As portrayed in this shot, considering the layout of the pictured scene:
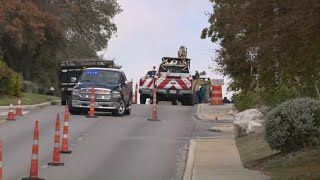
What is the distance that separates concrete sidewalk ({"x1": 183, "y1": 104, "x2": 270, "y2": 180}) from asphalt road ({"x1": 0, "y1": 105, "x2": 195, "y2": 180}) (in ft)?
1.04

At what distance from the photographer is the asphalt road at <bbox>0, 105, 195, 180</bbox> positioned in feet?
43.2

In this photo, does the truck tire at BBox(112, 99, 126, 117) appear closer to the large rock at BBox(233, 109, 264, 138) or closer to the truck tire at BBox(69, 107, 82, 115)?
the truck tire at BBox(69, 107, 82, 115)

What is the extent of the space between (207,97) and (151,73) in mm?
5582

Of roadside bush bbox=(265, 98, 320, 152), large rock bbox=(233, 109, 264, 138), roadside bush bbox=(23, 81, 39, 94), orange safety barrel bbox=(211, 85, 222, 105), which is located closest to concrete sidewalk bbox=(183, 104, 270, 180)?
large rock bbox=(233, 109, 264, 138)

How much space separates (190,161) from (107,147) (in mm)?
3189

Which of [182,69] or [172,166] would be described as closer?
[172,166]

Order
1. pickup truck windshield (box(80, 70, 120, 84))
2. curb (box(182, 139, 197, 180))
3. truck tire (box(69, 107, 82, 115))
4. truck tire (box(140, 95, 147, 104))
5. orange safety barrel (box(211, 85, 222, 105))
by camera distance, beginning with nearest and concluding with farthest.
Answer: curb (box(182, 139, 197, 180)) < truck tire (box(69, 107, 82, 115)) < pickup truck windshield (box(80, 70, 120, 84)) < orange safety barrel (box(211, 85, 222, 105)) < truck tire (box(140, 95, 147, 104))

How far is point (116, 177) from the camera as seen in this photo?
12641 mm

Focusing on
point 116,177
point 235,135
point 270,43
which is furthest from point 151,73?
point 270,43

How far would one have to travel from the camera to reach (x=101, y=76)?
26.4 meters

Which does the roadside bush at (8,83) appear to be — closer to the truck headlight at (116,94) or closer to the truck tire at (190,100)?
the truck tire at (190,100)

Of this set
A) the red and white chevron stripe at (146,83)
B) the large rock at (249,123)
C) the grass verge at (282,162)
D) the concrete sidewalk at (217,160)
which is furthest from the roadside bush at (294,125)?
the red and white chevron stripe at (146,83)

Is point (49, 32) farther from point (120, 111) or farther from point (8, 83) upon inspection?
point (120, 111)

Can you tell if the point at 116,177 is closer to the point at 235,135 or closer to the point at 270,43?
the point at 270,43
